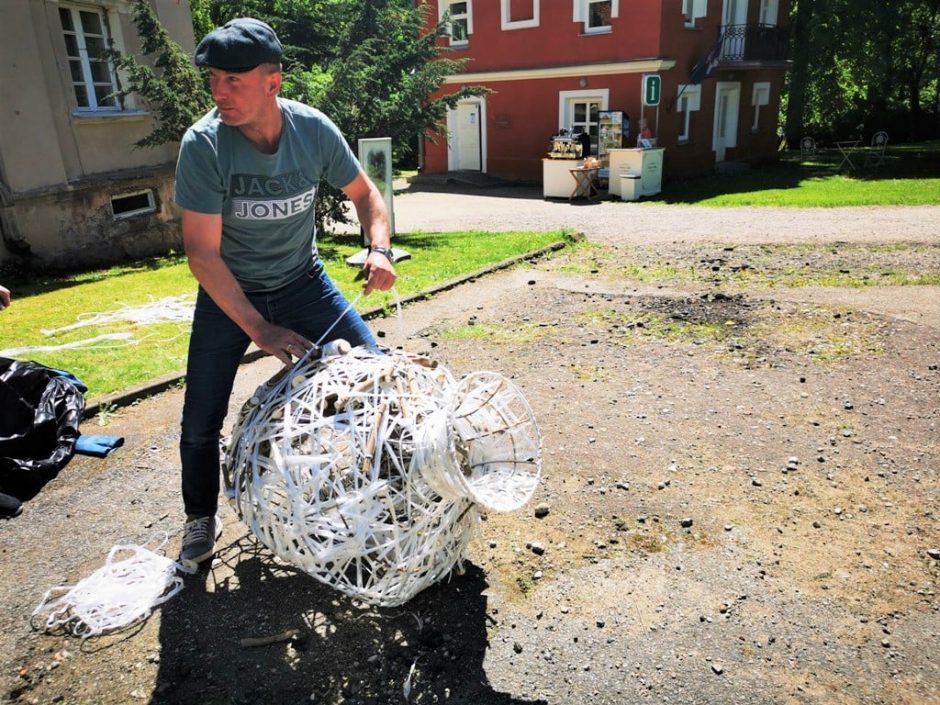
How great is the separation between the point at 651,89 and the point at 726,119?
6452 mm

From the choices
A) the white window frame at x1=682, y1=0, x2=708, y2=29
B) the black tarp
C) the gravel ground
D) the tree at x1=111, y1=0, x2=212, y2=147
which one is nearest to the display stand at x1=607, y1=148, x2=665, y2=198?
the white window frame at x1=682, y1=0, x2=708, y2=29

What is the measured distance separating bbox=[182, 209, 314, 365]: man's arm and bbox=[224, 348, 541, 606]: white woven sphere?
0.14 meters

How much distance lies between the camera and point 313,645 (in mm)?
2977

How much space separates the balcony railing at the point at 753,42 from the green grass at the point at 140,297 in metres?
14.2

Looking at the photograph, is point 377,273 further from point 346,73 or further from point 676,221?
point 676,221

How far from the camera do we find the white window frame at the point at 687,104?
21234mm

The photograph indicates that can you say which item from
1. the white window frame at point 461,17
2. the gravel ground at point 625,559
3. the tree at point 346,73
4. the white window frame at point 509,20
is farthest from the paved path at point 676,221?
the white window frame at point 461,17

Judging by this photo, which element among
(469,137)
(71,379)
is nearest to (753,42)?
(469,137)

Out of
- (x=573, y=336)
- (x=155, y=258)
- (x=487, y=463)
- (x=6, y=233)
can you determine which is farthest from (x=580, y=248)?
(x=487, y=463)

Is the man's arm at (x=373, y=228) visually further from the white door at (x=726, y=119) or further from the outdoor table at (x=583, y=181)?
the white door at (x=726, y=119)

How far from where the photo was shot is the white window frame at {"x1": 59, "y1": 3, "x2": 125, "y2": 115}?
10.9m

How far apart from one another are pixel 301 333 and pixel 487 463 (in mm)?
1138

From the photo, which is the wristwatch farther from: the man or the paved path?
the paved path

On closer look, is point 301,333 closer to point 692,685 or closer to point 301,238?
point 301,238
